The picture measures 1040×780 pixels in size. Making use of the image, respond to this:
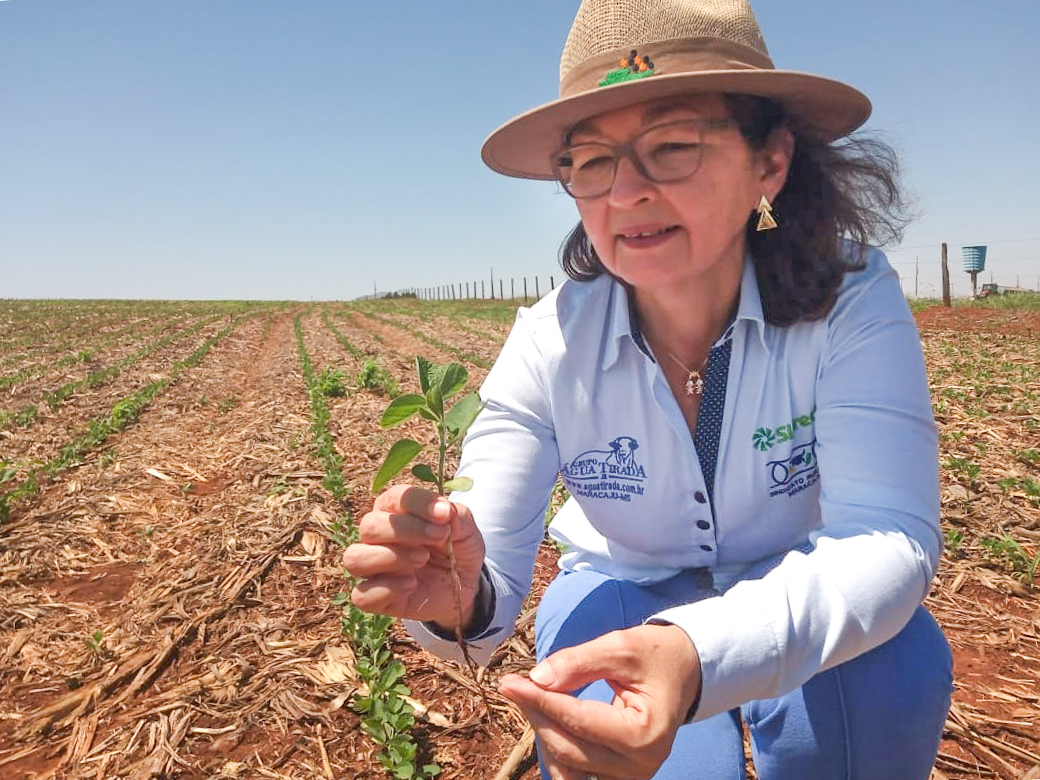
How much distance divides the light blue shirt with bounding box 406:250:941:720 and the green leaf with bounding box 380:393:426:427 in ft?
1.48

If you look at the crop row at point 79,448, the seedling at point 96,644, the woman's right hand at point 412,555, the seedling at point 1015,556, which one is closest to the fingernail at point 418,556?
the woman's right hand at point 412,555

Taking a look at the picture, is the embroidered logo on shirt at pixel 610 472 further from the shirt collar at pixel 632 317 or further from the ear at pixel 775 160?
the ear at pixel 775 160

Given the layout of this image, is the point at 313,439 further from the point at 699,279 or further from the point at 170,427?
the point at 699,279

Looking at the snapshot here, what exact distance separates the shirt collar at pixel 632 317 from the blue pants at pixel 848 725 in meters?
0.67

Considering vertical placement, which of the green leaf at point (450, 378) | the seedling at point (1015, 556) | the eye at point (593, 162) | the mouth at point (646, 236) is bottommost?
the seedling at point (1015, 556)

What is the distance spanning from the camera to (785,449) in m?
1.52

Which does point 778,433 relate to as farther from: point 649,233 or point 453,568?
point 453,568

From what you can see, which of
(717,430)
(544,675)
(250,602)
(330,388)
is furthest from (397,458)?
(330,388)

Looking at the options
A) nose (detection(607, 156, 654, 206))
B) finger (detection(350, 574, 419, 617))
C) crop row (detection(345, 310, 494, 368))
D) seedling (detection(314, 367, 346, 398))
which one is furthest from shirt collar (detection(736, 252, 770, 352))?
crop row (detection(345, 310, 494, 368))

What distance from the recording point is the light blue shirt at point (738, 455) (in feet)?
4.05

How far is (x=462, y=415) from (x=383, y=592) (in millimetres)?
341

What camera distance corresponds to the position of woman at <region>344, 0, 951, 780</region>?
114 centimetres

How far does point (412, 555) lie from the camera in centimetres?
117

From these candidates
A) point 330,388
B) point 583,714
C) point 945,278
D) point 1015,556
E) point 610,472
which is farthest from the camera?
point 945,278
